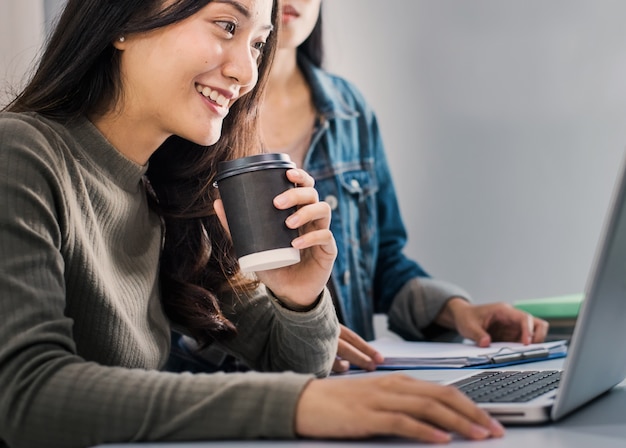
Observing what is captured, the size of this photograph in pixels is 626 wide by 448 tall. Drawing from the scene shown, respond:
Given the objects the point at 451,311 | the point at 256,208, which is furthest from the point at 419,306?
the point at 256,208

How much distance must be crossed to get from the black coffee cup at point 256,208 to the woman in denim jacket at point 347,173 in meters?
0.91

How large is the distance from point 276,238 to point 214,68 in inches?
13.0

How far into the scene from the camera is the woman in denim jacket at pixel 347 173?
2.12 metres

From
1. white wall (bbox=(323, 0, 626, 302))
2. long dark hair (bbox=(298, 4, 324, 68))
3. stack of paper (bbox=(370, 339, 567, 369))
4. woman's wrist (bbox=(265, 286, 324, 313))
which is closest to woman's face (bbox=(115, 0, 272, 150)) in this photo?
woman's wrist (bbox=(265, 286, 324, 313))

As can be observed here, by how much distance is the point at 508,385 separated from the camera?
1090 mm

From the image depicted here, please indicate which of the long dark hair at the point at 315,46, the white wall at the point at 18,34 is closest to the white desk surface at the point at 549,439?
the long dark hair at the point at 315,46

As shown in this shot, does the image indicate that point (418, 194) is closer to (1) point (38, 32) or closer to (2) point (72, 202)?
(1) point (38, 32)

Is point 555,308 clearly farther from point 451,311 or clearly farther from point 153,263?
point 153,263

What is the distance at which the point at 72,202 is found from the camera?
3.73ft

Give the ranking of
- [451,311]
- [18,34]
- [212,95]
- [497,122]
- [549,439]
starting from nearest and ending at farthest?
[549,439] < [212,95] < [451,311] < [18,34] < [497,122]

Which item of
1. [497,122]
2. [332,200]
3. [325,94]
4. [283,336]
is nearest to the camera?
[283,336]

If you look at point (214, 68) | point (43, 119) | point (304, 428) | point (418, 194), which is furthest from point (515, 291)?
point (304, 428)

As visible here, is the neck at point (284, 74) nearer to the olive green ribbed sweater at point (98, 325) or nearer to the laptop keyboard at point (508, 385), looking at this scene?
the olive green ribbed sweater at point (98, 325)

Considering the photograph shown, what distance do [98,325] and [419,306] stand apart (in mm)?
958
